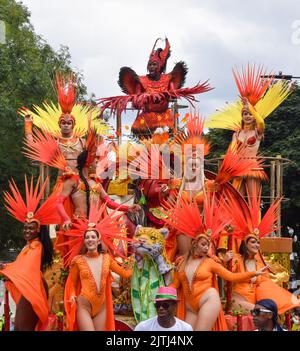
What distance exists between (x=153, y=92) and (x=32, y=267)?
3.91 m

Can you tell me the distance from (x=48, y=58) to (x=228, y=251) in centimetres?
1700

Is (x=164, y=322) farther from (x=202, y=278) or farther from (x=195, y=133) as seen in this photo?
(x=195, y=133)

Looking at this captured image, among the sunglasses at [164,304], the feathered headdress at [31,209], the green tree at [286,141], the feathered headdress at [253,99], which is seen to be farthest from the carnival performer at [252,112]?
the green tree at [286,141]

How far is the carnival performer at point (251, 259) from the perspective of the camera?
10078 mm

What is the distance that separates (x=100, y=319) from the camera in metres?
9.12

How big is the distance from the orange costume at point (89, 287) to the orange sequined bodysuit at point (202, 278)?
32.0 inches

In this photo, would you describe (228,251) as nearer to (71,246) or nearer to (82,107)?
(71,246)

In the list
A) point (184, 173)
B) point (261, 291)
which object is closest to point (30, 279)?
point (184, 173)

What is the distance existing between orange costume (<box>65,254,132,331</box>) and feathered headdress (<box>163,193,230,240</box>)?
2.91 feet

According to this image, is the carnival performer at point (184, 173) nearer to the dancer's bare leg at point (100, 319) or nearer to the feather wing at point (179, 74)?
the dancer's bare leg at point (100, 319)

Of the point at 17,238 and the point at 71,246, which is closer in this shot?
the point at 71,246

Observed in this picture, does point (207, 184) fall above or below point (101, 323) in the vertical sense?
above

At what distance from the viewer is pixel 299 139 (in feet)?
77.0
